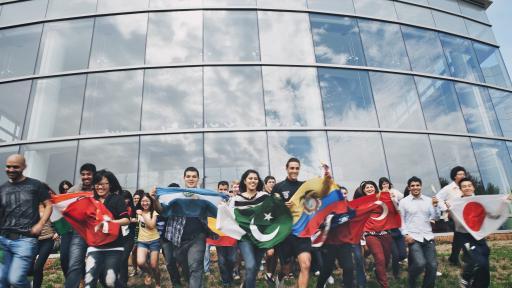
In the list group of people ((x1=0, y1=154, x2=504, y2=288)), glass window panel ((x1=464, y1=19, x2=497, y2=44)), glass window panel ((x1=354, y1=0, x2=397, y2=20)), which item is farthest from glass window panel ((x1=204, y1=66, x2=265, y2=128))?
glass window panel ((x1=464, y1=19, x2=497, y2=44))

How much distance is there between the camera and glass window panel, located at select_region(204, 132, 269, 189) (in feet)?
34.0

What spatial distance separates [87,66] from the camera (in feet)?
39.0

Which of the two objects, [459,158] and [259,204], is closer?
[259,204]

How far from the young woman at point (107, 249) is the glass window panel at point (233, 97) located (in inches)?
258

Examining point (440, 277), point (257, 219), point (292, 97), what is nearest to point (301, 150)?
point (292, 97)

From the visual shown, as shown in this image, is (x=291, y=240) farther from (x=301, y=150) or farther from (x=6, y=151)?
(x=6, y=151)

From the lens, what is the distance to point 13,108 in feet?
38.3

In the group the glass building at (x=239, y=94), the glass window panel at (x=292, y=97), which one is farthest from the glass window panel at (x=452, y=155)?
the glass window panel at (x=292, y=97)

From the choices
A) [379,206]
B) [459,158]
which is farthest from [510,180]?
[379,206]

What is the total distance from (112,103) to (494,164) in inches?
584

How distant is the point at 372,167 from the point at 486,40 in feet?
33.6

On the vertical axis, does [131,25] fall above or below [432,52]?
above

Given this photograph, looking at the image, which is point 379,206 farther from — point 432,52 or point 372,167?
point 432,52

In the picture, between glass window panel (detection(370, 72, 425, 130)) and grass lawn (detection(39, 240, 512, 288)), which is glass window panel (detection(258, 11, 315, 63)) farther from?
grass lawn (detection(39, 240, 512, 288))
